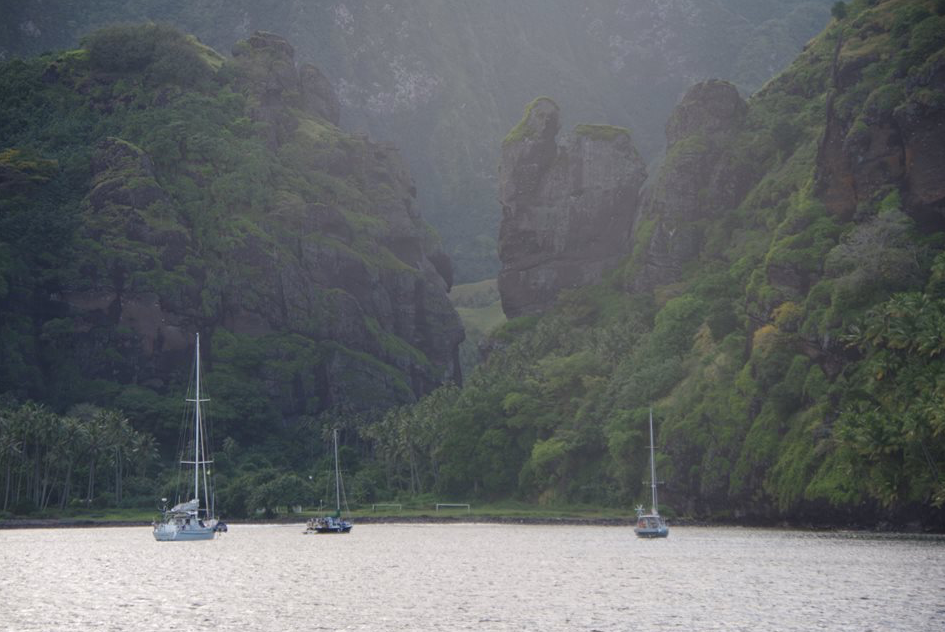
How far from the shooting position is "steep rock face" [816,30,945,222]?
165m

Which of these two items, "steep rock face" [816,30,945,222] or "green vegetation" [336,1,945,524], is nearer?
"green vegetation" [336,1,945,524]

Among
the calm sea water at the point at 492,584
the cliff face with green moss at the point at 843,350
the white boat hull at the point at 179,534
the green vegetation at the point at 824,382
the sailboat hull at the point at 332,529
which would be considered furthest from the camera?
the sailboat hull at the point at 332,529

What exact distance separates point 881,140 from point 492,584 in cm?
10417

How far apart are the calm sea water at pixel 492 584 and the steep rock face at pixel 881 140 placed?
50.6 metres

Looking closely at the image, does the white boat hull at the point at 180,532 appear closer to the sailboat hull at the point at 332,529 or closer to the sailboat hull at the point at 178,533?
the sailboat hull at the point at 178,533

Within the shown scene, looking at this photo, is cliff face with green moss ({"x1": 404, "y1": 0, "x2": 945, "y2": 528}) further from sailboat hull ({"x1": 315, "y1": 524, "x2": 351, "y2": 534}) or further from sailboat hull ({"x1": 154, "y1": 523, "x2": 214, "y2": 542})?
sailboat hull ({"x1": 154, "y1": 523, "x2": 214, "y2": 542})

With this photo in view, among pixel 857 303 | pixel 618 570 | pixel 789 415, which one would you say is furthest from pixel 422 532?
pixel 618 570

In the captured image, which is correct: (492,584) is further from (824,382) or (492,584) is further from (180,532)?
(824,382)

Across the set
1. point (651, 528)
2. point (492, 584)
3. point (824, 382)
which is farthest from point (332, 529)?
point (492, 584)

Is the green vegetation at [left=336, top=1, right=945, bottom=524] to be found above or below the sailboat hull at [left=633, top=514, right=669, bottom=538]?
above

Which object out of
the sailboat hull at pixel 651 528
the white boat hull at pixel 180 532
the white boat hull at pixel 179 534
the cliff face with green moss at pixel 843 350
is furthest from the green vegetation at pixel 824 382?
the white boat hull at pixel 180 532

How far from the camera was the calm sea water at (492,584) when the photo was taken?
69875 millimetres

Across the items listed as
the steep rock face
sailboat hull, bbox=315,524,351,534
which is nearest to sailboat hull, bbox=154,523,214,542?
sailboat hull, bbox=315,524,351,534

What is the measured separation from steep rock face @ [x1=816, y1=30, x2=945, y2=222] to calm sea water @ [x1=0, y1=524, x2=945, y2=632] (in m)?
50.6
